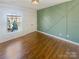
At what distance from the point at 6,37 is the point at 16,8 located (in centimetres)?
204

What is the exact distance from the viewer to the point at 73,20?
5961mm

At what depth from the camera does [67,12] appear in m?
6.30

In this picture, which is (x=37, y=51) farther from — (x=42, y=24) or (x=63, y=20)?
(x=42, y=24)

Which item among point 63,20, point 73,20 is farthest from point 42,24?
point 73,20

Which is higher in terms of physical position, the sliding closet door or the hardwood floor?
the sliding closet door

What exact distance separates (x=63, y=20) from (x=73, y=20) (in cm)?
79

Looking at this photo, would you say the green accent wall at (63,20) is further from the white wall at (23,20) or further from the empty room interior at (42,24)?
the white wall at (23,20)

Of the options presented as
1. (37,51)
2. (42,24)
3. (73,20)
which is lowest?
(37,51)

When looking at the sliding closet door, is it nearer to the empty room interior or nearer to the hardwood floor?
the empty room interior

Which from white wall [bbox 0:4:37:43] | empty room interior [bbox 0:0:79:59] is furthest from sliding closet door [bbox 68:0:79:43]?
white wall [bbox 0:4:37:43]

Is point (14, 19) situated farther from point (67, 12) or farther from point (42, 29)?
point (67, 12)

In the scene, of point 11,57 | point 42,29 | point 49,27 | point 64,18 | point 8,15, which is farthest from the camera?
point 42,29

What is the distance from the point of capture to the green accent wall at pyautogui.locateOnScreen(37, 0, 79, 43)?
5879 mm

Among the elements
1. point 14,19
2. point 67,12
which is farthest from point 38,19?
point 67,12
